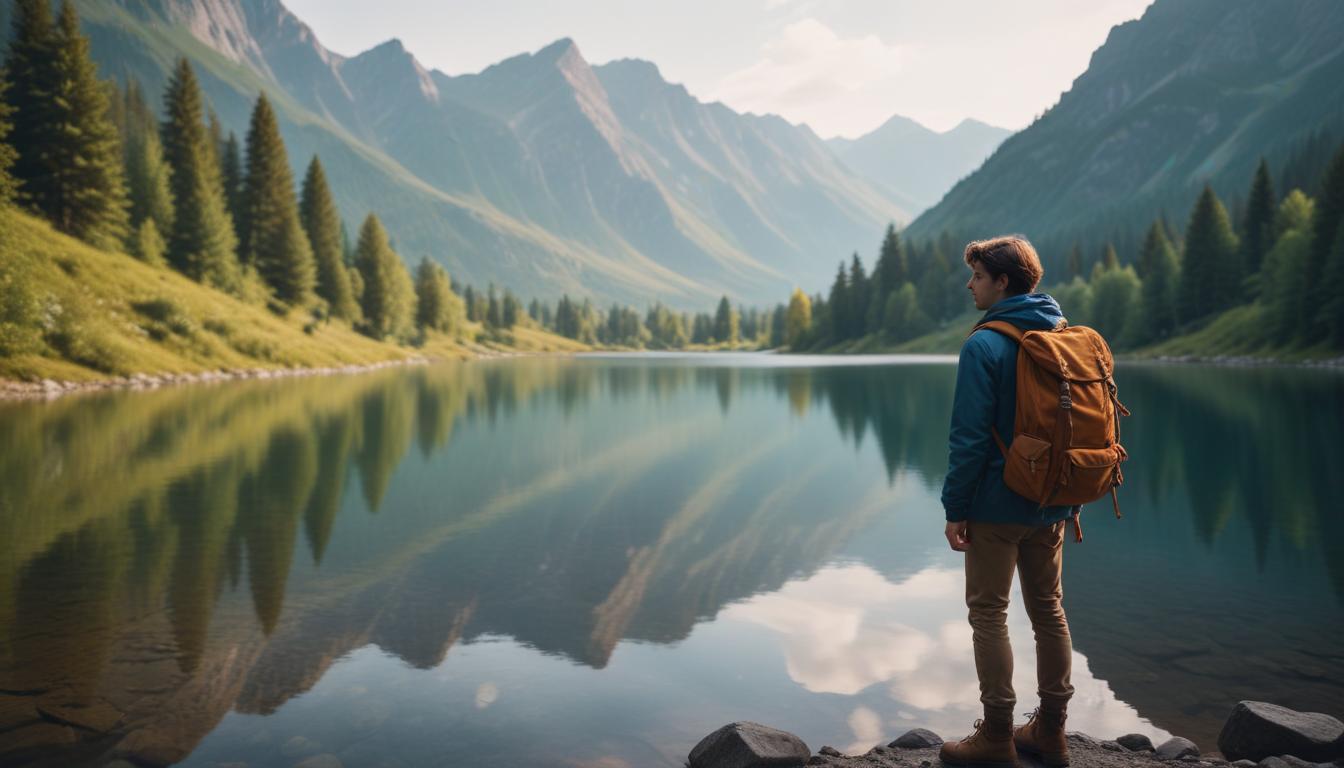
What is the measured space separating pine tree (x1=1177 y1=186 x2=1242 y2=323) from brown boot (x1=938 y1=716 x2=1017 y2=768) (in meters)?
121

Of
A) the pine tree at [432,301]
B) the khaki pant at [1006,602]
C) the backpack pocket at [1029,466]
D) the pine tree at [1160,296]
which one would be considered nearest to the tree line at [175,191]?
the pine tree at [432,301]

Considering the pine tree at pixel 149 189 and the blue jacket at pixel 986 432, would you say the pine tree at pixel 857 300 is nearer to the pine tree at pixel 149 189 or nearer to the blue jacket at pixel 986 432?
the pine tree at pixel 149 189

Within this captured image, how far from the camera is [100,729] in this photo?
24.7 ft

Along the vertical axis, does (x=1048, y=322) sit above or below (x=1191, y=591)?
above

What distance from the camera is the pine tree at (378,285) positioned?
11556 cm

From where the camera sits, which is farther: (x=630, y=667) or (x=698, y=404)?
(x=698, y=404)

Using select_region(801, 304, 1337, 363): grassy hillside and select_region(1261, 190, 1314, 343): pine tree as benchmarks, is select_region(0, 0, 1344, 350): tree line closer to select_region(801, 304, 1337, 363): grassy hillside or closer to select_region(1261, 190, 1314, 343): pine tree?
select_region(1261, 190, 1314, 343): pine tree

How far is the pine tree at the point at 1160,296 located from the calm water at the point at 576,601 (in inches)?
3780

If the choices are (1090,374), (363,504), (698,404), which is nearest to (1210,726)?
(1090,374)

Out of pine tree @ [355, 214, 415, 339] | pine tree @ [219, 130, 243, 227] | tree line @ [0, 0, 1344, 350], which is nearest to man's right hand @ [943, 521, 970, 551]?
tree line @ [0, 0, 1344, 350]

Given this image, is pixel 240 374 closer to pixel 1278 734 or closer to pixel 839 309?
pixel 1278 734

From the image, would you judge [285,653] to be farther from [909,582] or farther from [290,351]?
[290,351]

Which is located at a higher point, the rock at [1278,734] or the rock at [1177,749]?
the rock at [1278,734]

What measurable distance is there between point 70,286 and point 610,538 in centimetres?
5869
